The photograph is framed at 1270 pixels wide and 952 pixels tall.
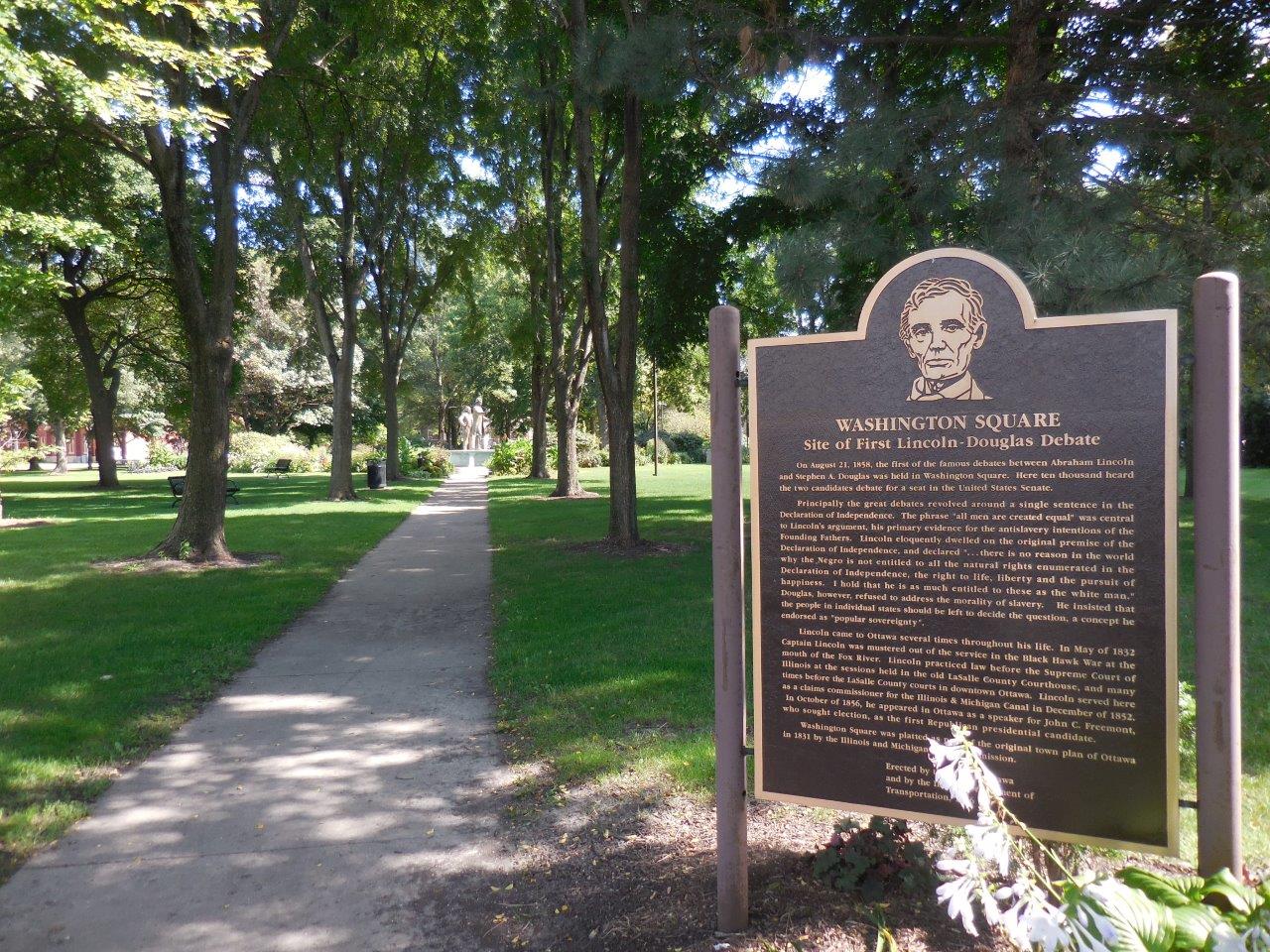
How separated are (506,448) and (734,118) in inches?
1351

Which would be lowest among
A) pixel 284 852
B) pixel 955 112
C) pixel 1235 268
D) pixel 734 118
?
pixel 284 852

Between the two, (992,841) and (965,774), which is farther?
(965,774)

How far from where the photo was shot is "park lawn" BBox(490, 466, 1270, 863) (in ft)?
15.9

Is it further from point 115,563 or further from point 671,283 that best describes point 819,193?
point 115,563

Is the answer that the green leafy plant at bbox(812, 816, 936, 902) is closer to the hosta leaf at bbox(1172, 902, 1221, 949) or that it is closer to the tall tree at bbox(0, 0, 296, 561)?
the hosta leaf at bbox(1172, 902, 1221, 949)

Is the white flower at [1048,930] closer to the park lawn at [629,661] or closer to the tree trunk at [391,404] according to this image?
the park lawn at [629,661]

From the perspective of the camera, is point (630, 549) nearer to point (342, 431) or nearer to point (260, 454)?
point (342, 431)

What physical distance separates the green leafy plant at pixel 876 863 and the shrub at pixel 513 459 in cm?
3700

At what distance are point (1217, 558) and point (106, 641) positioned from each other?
26.9 feet

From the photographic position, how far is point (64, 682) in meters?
6.48

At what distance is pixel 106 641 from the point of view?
774 cm

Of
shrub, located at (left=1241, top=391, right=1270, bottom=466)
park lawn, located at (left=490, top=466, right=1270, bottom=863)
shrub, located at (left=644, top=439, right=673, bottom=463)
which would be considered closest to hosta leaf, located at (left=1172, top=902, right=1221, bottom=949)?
park lawn, located at (left=490, top=466, right=1270, bottom=863)

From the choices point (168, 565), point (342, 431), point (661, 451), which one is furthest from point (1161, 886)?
point (661, 451)

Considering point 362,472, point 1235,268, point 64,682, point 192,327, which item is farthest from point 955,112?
point 362,472
